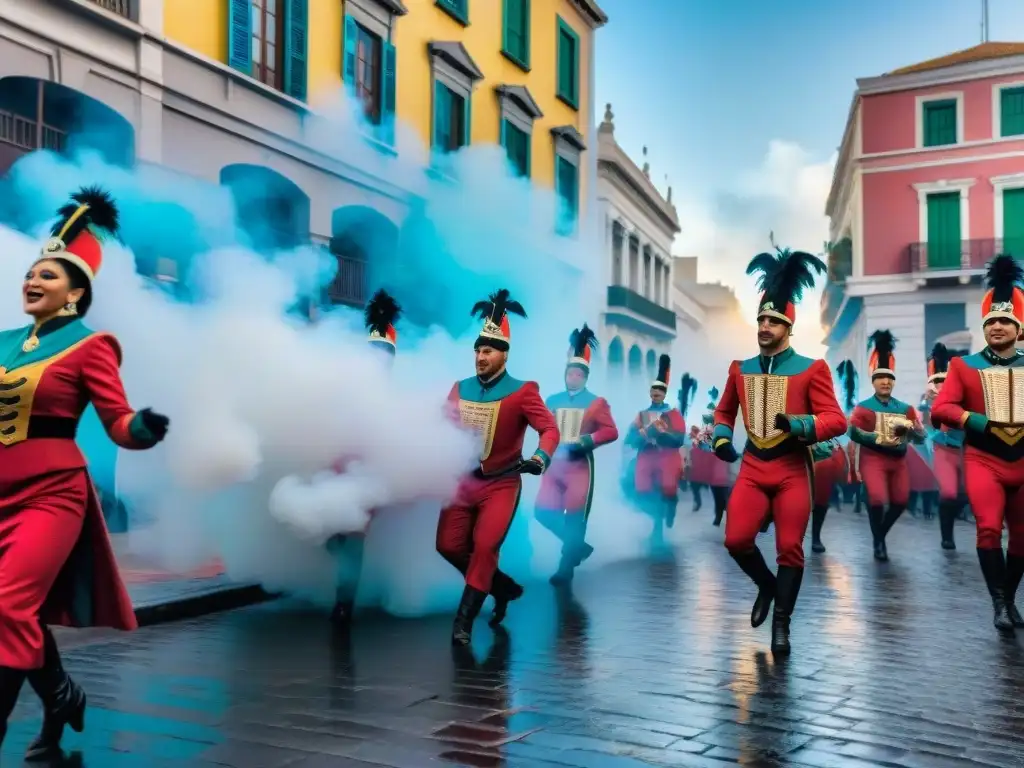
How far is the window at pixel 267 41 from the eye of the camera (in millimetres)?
14883

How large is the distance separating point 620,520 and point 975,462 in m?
6.86

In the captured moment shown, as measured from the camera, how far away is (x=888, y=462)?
1150cm

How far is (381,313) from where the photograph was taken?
8.13 meters

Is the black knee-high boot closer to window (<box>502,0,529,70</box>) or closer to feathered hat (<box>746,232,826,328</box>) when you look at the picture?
feathered hat (<box>746,232,826,328</box>)

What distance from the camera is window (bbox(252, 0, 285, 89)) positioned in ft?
48.8

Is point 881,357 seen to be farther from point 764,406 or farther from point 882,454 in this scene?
point 764,406

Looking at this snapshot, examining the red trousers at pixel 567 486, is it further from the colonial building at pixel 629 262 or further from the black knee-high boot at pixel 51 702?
the colonial building at pixel 629 262

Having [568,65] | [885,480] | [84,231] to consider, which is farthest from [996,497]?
[568,65]

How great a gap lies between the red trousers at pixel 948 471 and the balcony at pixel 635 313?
2005cm

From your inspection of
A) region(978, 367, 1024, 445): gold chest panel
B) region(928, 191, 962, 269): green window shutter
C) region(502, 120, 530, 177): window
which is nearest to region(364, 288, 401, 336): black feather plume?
region(978, 367, 1024, 445): gold chest panel

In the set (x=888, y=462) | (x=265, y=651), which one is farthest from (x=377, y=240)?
(x=265, y=651)

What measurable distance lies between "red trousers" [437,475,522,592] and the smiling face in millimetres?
2925

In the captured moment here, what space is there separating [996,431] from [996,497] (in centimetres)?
39

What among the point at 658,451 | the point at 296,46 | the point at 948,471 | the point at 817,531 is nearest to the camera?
the point at 817,531
